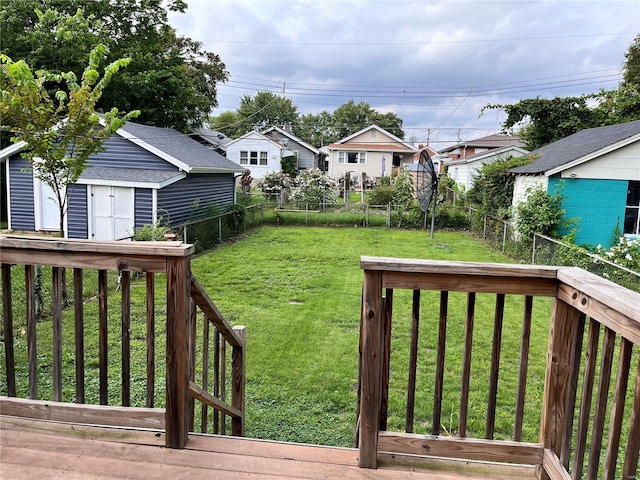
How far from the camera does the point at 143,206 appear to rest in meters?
12.7

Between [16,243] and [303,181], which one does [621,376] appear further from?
[303,181]

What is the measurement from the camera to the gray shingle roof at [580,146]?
12.0 m

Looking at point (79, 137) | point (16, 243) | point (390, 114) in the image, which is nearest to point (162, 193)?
point (79, 137)

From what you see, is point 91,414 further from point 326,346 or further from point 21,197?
point 21,197

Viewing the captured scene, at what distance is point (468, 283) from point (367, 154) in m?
31.4

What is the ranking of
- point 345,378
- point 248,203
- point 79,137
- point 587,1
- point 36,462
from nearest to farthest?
1. point 36,462
2. point 345,378
3. point 79,137
4. point 587,1
5. point 248,203

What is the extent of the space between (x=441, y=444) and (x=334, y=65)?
19583 mm

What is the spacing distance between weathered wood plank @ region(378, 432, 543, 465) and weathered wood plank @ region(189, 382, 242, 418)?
0.90 meters

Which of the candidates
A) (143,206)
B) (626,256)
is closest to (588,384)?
(626,256)

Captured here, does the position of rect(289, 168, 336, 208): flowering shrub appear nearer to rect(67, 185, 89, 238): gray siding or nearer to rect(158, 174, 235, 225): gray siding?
rect(158, 174, 235, 225): gray siding

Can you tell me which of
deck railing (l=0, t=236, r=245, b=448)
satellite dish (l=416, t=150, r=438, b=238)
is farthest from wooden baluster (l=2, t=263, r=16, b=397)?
satellite dish (l=416, t=150, r=438, b=238)

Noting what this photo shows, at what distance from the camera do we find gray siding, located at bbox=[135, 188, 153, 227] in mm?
12617

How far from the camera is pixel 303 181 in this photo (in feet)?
70.9

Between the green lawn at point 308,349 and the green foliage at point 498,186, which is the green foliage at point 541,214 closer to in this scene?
the green foliage at point 498,186
